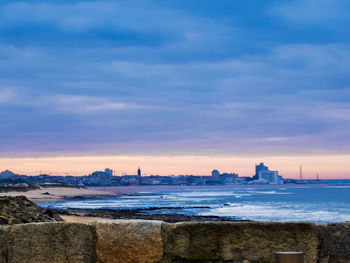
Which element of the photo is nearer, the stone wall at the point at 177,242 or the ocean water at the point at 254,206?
the stone wall at the point at 177,242

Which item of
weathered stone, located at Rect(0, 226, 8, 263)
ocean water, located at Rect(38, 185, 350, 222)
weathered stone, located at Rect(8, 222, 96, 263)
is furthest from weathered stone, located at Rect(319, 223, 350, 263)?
ocean water, located at Rect(38, 185, 350, 222)

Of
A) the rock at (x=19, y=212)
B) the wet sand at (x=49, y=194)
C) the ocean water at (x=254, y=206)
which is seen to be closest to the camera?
the rock at (x=19, y=212)

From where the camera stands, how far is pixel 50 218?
1518 centimetres

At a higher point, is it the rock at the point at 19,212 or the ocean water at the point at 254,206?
the rock at the point at 19,212

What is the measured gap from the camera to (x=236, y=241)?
4.25 m

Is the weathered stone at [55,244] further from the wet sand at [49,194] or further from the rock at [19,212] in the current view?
the wet sand at [49,194]

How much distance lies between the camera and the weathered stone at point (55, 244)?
13.9 feet

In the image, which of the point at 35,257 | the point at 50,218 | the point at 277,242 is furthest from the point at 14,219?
the point at 277,242

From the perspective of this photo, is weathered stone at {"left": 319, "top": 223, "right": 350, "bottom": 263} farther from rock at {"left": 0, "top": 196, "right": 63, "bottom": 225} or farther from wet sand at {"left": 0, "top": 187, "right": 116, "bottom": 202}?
wet sand at {"left": 0, "top": 187, "right": 116, "bottom": 202}

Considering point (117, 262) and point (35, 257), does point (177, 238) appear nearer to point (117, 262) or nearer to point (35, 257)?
point (117, 262)

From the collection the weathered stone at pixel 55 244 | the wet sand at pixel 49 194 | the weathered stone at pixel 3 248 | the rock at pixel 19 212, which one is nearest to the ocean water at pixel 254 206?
the wet sand at pixel 49 194

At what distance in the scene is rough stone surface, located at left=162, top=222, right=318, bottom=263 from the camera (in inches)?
166

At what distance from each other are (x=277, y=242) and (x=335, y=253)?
457 millimetres

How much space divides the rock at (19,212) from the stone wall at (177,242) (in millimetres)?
7434
